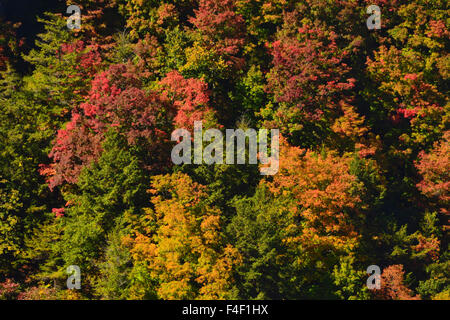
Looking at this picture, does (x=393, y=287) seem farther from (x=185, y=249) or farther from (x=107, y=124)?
(x=107, y=124)

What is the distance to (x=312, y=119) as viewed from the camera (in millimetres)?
36625

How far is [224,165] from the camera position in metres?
31.4

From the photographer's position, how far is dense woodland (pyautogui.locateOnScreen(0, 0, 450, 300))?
92.5 ft

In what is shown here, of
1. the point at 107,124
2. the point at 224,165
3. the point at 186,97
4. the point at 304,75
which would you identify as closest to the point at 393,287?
the point at 224,165

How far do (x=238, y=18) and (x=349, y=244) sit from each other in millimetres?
18637

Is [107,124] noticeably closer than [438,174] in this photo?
Yes

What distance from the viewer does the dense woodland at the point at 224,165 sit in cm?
2819

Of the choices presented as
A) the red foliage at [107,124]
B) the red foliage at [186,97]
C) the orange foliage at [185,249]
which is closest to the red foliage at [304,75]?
the red foliage at [186,97]

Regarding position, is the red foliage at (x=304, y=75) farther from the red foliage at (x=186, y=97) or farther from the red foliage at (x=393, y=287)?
the red foliage at (x=393, y=287)

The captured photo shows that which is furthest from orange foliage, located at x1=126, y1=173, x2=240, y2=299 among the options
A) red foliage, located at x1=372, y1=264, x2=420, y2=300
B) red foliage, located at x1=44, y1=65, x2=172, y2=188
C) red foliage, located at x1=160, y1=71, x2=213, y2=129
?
red foliage, located at x1=372, y1=264, x2=420, y2=300

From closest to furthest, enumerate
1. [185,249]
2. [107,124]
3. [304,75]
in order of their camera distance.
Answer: [185,249] < [107,124] < [304,75]

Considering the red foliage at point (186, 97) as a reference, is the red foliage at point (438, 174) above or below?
below
